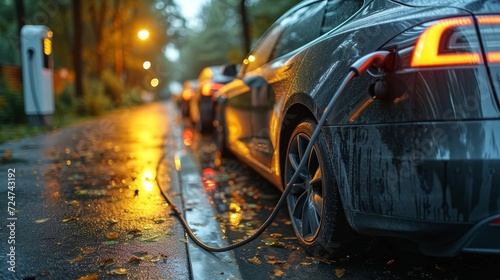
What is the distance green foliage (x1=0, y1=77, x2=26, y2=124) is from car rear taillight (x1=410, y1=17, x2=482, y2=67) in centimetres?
1168

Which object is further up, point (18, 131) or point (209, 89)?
point (209, 89)

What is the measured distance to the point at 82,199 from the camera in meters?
4.71

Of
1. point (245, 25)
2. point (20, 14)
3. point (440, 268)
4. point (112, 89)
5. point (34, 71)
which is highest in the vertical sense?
point (245, 25)

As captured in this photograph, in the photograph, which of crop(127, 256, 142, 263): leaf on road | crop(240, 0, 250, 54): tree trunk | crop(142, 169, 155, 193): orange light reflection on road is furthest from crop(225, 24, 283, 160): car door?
crop(240, 0, 250, 54): tree trunk

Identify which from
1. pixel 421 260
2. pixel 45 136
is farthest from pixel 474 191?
pixel 45 136

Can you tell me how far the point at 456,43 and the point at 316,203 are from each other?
4.44 ft

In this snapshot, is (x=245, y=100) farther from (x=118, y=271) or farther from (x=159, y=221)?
(x=118, y=271)

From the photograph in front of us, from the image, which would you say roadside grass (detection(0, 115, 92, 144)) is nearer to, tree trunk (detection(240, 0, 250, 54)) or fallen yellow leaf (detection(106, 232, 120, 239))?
fallen yellow leaf (detection(106, 232, 120, 239))

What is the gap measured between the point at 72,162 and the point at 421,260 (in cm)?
504

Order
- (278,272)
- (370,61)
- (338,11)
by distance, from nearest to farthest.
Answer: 1. (370,61)
2. (278,272)
3. (338,11)

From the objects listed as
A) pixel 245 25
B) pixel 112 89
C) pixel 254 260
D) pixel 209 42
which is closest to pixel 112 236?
pixel 254 260

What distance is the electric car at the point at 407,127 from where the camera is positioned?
2.27 m

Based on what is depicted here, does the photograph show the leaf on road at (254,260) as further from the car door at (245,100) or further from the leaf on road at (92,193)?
the leaf on road at (92,193)

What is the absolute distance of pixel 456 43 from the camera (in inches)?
92.4
